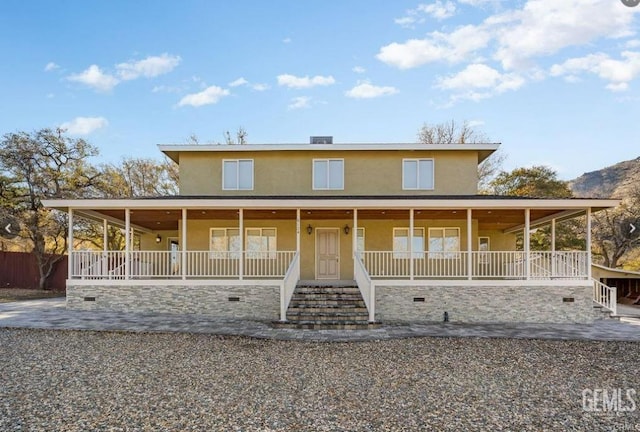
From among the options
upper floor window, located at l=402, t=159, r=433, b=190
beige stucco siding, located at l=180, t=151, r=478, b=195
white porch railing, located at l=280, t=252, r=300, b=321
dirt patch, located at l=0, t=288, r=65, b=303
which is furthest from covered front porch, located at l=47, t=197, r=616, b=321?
dirt patch, located at l=0, t=288, r=65, b=303

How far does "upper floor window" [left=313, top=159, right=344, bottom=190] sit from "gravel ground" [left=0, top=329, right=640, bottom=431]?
805cm

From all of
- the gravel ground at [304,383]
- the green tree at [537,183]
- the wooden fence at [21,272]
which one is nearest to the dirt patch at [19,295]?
the wooden fence at [21,272]

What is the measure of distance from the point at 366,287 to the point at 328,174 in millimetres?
5988

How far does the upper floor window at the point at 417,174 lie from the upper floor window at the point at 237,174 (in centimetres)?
607

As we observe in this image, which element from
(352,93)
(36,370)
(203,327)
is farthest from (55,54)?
(36,370)

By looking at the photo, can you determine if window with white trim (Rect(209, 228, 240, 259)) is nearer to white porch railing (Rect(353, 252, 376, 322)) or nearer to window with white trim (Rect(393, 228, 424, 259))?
white porch railing (Rect(353, 252, 376, 322))

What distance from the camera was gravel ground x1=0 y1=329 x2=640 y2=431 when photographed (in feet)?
15.0

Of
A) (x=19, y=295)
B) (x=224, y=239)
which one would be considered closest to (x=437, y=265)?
(x=224, y=239)

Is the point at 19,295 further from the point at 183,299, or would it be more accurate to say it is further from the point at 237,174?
the point at 237,174

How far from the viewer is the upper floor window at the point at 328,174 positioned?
16.0 m

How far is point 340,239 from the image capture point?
15.2 metres

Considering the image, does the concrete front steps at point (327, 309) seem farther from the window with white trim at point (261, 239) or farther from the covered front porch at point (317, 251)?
the window with white trim at point (261, 239)

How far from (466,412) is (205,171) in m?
13.6

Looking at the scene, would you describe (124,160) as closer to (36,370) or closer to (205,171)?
(205,171)
